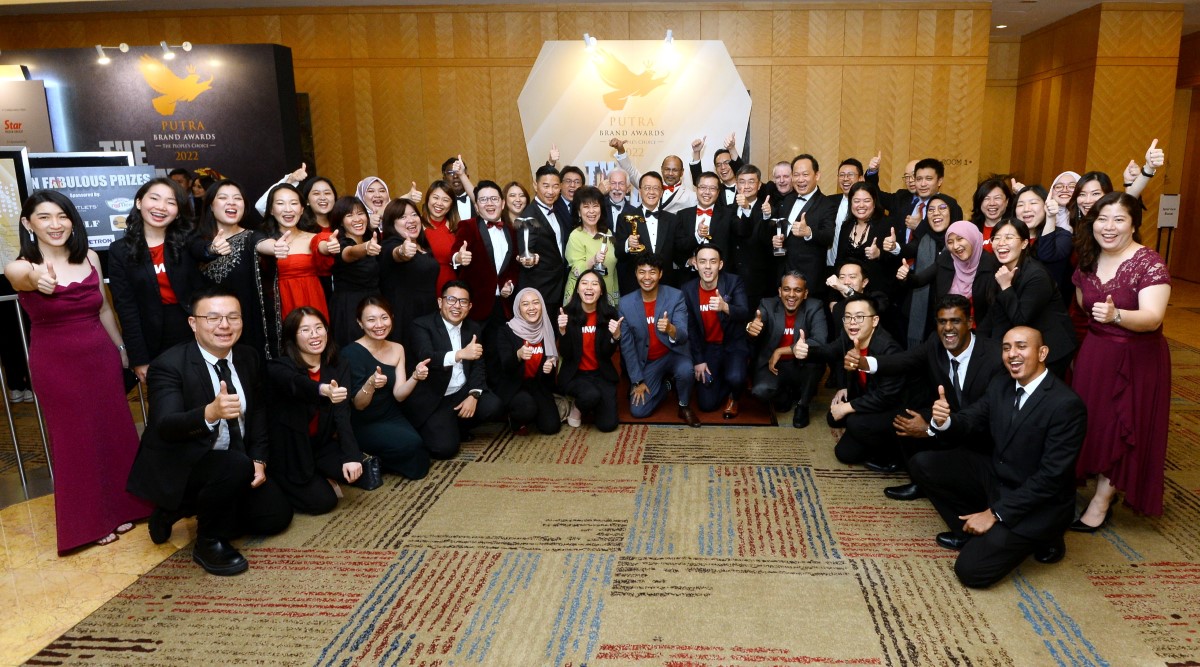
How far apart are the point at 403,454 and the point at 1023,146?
10379 mm

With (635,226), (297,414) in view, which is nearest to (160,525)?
(297,414)

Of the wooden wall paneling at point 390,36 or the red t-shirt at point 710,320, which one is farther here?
the wooden wall paneling at point 390,36

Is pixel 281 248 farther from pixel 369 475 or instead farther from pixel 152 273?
pixel 369 475

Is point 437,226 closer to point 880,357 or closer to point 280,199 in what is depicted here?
point 280,199

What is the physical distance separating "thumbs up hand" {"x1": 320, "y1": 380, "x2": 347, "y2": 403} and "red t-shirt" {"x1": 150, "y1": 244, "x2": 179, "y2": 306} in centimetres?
84

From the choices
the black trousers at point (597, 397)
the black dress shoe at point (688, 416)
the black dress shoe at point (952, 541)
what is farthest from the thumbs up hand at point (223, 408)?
the black dress shoe at point (952, 541)

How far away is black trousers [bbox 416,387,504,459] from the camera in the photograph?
169 inches

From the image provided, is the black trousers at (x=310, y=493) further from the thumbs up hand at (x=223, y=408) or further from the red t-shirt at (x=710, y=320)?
the red t-shirt at (x=710, y=320)

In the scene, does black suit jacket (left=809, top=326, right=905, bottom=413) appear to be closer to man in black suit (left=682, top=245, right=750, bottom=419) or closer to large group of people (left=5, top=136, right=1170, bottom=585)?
large group of people (left=5, top=136, right=1170, bottom=585)

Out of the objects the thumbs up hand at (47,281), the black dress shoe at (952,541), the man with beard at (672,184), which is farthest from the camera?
the man with beard at (672,184)

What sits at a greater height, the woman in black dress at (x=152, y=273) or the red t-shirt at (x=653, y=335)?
the woman in black dress at (x=152, y=273)

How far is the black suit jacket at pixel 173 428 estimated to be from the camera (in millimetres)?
2898

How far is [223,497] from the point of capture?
308cm

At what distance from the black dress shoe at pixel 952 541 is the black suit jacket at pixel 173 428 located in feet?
10.2
